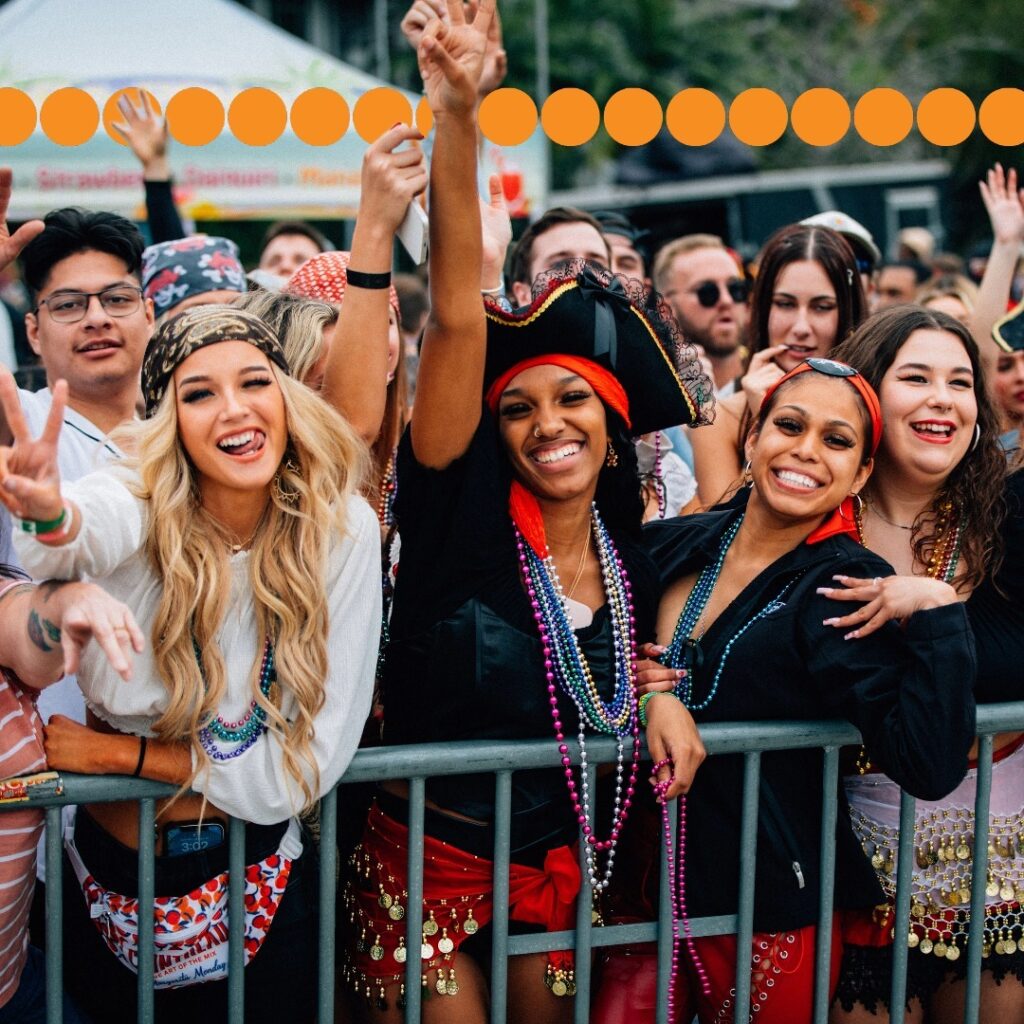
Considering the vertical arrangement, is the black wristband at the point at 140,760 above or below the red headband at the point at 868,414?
below

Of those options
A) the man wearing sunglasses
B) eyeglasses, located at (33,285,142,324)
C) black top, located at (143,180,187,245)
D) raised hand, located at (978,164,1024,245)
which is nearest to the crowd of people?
eyeglasses, located at (33,285,142,324)

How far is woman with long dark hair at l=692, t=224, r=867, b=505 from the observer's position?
14.6 ft

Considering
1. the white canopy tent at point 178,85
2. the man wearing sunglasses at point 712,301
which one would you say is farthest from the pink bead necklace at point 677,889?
the white canopy tent at point 178,85

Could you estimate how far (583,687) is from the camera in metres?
2.89

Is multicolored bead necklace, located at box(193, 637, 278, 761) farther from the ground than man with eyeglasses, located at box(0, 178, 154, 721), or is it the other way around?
man with eyeglasses, located at box(0, 178, 154, 721)

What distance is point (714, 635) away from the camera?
3070 millimetres

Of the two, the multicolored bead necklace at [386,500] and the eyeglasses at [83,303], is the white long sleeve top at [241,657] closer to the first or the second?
the multicolored bead necklace at [386,500]

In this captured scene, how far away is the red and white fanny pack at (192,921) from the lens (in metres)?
2.70

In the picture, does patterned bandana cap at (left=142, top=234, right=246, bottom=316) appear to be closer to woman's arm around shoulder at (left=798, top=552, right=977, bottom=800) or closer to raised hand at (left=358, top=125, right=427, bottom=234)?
raised hand at (left=358, top=125, right=427, bottom=234)

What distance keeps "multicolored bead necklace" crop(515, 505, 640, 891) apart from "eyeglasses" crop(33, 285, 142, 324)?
4.69 feet

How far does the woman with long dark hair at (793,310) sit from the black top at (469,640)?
5.40ft

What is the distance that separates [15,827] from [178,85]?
24.4 feet

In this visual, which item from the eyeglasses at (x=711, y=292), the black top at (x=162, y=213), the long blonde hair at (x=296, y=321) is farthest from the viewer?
the eyeglasses at (x=711, y=292)

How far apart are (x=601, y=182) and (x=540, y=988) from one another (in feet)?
75.6
